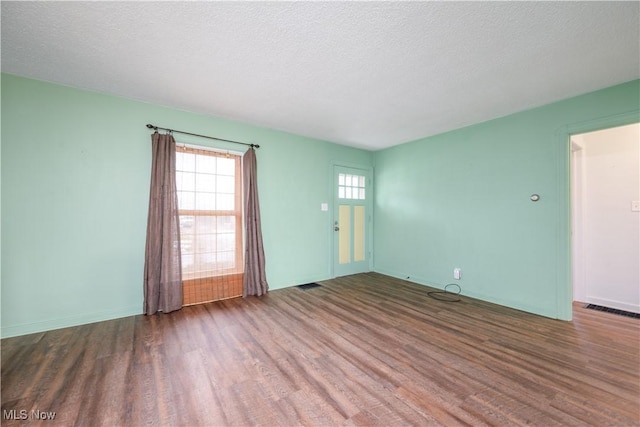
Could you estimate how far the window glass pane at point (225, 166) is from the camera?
3573 millimetres

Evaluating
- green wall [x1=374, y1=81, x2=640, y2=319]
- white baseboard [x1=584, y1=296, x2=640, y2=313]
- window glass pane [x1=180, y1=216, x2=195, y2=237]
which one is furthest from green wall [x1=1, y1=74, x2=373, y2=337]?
white baseboard [x1=584, y1=296, x2=640, y2=313]

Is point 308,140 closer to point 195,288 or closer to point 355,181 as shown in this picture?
point 355,181

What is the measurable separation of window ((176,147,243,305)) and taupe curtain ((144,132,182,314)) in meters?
0.12

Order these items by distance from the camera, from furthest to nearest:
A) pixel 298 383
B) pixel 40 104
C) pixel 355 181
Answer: pixel 355 181, pixel 40 104, pixel 298 383

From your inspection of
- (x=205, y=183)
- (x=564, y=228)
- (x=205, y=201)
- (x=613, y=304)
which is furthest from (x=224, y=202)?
(x=613, y=304)

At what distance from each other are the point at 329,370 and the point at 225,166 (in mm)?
2915

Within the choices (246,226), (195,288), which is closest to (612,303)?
(246,226)

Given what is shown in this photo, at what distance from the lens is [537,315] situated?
9.93ft

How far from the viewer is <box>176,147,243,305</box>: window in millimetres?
3287

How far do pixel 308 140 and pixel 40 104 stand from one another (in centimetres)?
324

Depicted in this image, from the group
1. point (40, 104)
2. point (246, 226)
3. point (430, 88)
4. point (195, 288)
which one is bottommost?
point (195, 288)

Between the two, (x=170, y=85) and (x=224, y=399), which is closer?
(x=224, y=399)

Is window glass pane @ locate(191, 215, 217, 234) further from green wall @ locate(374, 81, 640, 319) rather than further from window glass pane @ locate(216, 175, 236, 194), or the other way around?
green wall @ locate(374, 81, 640, 319)

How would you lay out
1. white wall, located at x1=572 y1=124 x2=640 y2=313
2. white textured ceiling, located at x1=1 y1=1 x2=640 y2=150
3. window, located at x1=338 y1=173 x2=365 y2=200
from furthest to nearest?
window, located at x1=338 y1=173 x2=365 y2=200 → white wall, located at x1=572 y1=124 x2=640 y2=313 → white textured ceiling, located at x1=1 y1=1 x2=640 y2=150
